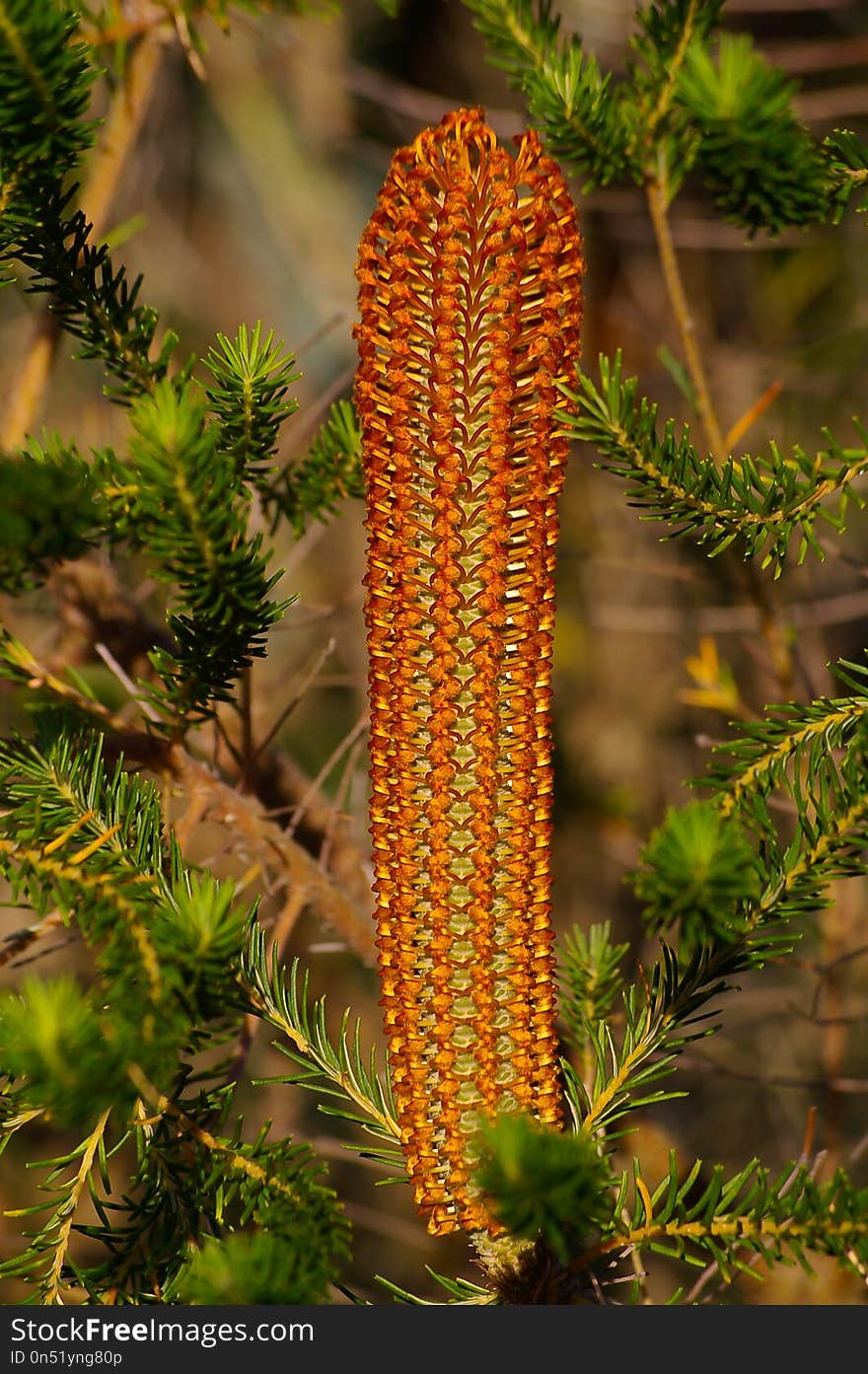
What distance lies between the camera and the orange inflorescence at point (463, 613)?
17.7 inches

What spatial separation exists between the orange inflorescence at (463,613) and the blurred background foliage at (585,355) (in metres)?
0.70

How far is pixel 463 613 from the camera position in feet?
1.56

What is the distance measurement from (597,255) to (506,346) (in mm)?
1263

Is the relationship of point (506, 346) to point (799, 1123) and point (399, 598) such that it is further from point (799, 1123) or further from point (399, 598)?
point (799, 1123)

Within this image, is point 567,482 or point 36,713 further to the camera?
point 567,482

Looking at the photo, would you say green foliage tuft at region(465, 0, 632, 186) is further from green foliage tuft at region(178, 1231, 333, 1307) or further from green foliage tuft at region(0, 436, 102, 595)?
green foliage tuft at region(178, 1231, 333, 1307)

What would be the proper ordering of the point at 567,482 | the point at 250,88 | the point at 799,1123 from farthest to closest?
the point at 250,88
the point at 567,482
the point at 799,1123

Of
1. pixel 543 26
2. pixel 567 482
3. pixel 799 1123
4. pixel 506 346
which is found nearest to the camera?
pixel 506 346

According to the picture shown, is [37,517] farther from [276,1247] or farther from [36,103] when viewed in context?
[276,1247]

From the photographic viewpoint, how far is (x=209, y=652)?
0.49 meters

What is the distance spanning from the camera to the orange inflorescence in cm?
45

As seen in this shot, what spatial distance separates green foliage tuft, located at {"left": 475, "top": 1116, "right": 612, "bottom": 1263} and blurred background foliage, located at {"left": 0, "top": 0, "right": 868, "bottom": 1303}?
31.6 inches

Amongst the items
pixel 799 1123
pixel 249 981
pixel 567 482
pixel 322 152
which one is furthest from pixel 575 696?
pixel 249 981

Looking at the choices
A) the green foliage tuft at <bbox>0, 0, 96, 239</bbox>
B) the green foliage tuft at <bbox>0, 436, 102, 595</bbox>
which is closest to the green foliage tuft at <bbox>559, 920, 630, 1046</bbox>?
the green foliage tuft at <bbox>0, 436, 102, 595</bbox>
